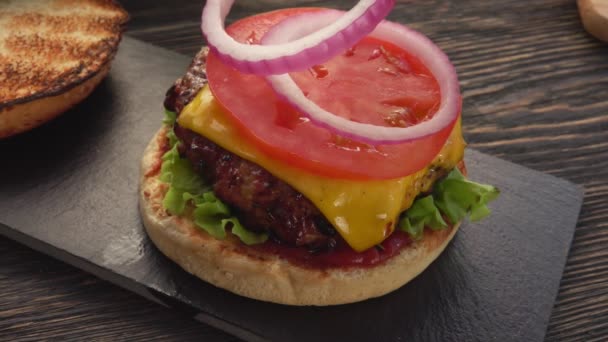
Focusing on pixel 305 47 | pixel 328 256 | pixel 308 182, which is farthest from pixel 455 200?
pixel 305 47

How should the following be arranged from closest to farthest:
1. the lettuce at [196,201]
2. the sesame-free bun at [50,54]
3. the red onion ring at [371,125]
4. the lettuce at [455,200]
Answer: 1. the red onion ring at [371,125]
2. the lettuce at [196,201]
3. the lettuce at [455,200]
4. the sesame-free bun at [50,54]

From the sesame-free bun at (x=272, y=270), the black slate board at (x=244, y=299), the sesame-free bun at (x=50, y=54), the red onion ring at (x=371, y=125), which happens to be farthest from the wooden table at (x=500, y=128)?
the red onion ring at (x=371, y=125)

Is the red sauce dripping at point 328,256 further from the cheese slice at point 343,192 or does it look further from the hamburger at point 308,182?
the cheese slice at point 343,192

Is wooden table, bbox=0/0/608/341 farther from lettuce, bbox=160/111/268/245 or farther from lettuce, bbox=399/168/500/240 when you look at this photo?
lettuce, bbox=399/168/500/240

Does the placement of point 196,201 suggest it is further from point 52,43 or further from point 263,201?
point 52,43

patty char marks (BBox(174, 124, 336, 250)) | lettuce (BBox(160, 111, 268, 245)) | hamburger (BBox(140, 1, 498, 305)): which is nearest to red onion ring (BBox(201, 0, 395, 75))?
hamburger (BBox(140, 1, 498, 305))

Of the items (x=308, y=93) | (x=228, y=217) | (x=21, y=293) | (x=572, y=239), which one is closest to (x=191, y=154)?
(x=228, y=217)
